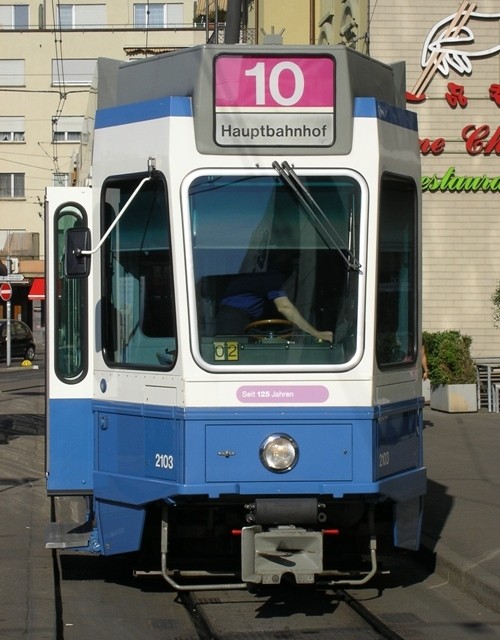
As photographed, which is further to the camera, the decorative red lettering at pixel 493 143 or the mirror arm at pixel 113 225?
the decorative red lettering at pixel 493 143

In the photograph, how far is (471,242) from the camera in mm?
22172

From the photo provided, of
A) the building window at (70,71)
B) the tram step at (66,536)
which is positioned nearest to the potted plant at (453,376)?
the tram step at (66,536)

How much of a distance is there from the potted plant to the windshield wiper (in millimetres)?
13292

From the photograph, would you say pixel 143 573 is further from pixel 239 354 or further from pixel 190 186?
pixel 190 186

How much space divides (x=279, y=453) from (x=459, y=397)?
44.7 ft

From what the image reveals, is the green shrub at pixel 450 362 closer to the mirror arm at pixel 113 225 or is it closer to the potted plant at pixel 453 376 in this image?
the potted plant at pixel 453 376

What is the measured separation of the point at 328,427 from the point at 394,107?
6.55 feet

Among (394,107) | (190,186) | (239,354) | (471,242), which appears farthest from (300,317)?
(471,242)

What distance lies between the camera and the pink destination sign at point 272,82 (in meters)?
6.90

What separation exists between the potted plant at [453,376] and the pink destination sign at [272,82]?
1343 cm

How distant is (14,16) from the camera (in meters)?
56.1

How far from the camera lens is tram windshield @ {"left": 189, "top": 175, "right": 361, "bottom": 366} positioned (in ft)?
22.4

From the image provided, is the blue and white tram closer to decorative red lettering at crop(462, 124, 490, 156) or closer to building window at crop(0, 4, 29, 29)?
decorative red lettering at crop(462, 124, 490, 156)

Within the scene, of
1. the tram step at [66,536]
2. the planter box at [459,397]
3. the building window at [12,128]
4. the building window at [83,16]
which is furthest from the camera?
the building window at [12,128]
